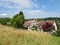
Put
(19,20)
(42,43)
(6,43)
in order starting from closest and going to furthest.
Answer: (6,43)
(42,43)
(19,20)

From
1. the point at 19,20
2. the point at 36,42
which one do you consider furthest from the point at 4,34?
the point at 19,20

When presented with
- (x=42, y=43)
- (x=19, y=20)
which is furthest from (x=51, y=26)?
(x=42, y=43)

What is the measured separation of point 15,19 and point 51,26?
12.9 meters

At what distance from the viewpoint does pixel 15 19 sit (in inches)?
2021

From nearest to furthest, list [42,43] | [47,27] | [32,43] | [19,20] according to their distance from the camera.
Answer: [32,43]
[42,43]
[19,20]
[47,27]

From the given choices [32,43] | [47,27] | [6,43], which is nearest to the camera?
[6,43]

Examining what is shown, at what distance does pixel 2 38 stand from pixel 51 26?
5261 cm

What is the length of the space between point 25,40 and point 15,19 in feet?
Result: 142

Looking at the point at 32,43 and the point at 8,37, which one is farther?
the point at 32,43

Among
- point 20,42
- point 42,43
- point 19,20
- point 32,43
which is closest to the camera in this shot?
point 20,42

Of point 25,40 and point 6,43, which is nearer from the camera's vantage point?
point 6,43

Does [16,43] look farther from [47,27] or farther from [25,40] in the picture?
[47,27]

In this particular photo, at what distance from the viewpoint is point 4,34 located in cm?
785

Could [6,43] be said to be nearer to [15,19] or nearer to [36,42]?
[36,42]
